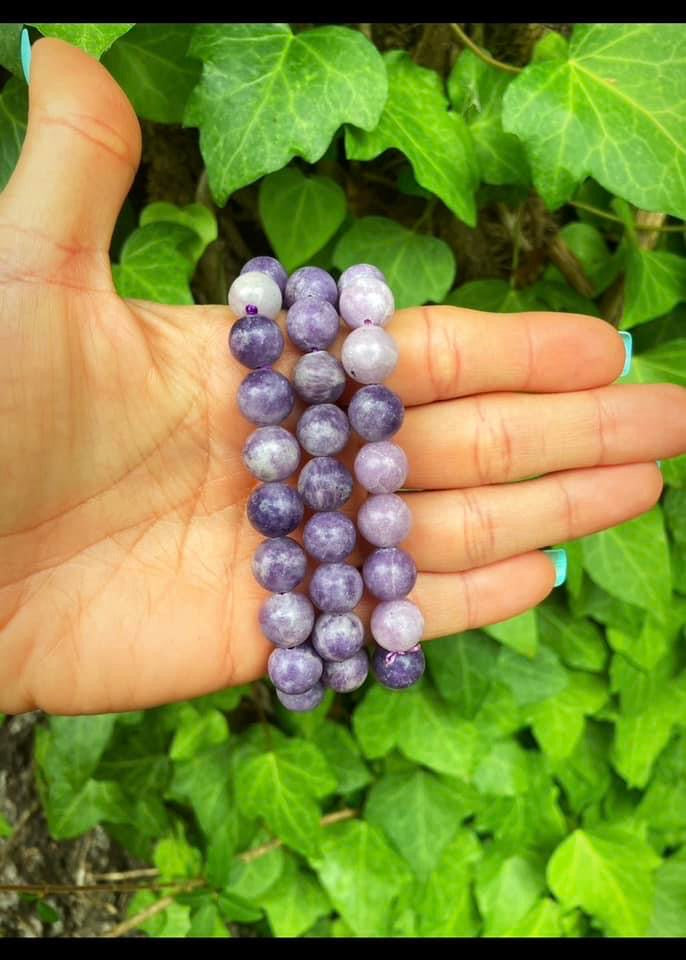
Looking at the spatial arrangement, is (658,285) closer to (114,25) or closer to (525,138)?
(525,138)

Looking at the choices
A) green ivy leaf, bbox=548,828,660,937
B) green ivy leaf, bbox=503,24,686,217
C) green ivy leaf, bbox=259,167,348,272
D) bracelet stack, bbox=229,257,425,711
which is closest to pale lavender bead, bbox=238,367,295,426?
bracelet stack, bbox=229,257,425,711

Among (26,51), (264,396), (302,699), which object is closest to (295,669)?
(302,699)

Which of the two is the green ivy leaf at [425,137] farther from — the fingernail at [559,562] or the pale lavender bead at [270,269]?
the fingernail at [559,562]

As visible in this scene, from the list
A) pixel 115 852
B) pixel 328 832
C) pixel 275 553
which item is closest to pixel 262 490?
pixel 275 553

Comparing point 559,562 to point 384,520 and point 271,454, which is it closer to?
point 384,520

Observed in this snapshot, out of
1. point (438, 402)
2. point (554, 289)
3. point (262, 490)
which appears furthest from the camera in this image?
point (554, 289)

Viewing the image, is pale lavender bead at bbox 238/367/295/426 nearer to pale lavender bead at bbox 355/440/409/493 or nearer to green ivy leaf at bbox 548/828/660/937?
pale lavender bead at bbox 355/440/409/493
